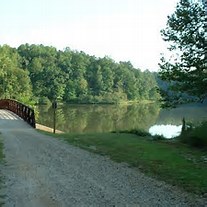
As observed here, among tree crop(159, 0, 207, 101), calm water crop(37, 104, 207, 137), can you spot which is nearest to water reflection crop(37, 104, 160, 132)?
calm water crop(37, 104, 207, 137)

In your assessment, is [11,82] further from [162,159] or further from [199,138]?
[162,159]

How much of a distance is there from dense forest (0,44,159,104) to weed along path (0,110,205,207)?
61.5 meters

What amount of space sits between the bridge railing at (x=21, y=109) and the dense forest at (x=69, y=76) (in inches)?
1304

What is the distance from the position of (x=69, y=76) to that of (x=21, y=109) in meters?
90.1

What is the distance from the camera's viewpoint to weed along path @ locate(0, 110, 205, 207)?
7250mm

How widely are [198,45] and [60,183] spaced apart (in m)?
10.2

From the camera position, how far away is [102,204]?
23.0 ft

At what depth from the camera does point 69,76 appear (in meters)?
119

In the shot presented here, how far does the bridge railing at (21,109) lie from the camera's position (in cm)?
2491

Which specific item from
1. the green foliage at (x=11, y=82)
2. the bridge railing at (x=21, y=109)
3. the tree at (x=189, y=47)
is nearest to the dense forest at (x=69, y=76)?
the green foliage at (x=11, y=82)

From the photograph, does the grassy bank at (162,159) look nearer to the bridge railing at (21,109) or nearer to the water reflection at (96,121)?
the bridge railing at (21,109)

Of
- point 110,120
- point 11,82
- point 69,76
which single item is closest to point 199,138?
point 110,120

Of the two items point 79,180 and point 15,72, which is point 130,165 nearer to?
point 79,180

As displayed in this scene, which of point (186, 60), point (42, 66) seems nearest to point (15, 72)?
point (42, 66)
